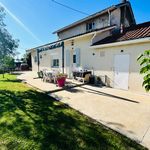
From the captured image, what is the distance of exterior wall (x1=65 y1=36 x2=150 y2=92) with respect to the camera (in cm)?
785

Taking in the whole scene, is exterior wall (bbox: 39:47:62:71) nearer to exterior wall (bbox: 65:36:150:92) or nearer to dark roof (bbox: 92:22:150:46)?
exterior wall (bbox: 65:36:150:92)

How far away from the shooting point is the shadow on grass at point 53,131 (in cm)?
305

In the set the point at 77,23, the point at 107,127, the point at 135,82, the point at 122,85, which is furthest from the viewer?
the point at 77,23

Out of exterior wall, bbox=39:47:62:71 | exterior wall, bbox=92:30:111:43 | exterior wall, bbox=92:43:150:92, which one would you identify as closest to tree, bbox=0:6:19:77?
exterior wall, bbox=39:47:62:71

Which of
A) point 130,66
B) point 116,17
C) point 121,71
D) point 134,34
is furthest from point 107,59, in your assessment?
point 116,17

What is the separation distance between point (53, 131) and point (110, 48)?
7.27 m

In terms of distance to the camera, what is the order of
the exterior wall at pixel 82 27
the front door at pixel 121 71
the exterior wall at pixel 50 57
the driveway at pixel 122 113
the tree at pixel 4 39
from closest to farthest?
the driveway at pixel 122 113, the front door at pixel 121 71, the tree at pixel 4 39, the exterior wall at pixel 82 27, the exterior wall at pixel 50 57

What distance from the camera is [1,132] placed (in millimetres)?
3498

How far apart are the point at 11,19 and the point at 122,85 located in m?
10.5

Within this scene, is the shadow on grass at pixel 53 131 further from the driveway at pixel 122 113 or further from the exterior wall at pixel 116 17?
the exterior wall at pixel 116 17

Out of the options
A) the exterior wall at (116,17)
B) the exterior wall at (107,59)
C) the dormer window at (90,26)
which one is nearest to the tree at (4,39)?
the exterior wall at (107,59)

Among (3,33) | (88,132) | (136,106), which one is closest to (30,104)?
(88,132)

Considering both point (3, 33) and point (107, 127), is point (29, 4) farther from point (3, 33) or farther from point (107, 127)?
point (107, 127)

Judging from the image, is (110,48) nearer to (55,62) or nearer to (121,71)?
(121,71)
